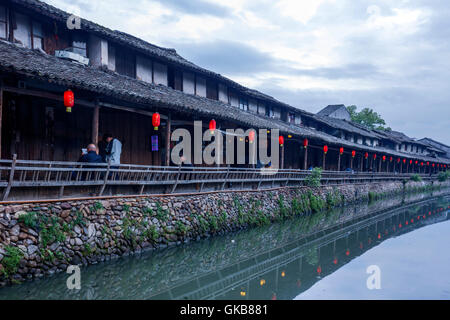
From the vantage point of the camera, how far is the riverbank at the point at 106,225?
738 cm

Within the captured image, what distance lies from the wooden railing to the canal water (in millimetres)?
2051

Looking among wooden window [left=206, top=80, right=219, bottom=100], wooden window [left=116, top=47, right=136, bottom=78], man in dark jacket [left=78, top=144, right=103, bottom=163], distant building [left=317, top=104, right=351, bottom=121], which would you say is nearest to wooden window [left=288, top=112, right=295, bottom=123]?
wooden window [left=206, top=80, right=219, bottom=100]

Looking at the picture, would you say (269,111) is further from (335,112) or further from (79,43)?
(335,112)

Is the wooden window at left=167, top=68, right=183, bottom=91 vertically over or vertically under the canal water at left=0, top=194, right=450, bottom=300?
over

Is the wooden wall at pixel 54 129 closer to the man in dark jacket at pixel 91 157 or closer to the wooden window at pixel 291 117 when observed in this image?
the man in dark jacket at pixel 91 157

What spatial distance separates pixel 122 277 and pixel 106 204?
2106mm

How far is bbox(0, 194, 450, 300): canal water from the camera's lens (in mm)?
7750

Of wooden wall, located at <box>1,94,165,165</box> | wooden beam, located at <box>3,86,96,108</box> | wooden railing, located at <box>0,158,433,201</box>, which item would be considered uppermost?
wooden beam, located at <box>3,86,96,108</box>

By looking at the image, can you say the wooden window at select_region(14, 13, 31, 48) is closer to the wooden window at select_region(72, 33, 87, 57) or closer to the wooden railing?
the wooden window at select_region(72, 33, 87, 57)

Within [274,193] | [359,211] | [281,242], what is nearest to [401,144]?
[359,211]

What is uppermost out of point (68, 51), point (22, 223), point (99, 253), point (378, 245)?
point (68, 51)

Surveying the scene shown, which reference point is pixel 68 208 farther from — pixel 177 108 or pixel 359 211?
pixel 359 211

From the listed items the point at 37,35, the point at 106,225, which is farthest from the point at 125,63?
the point at 106,225

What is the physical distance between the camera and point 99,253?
8977 millimetres
